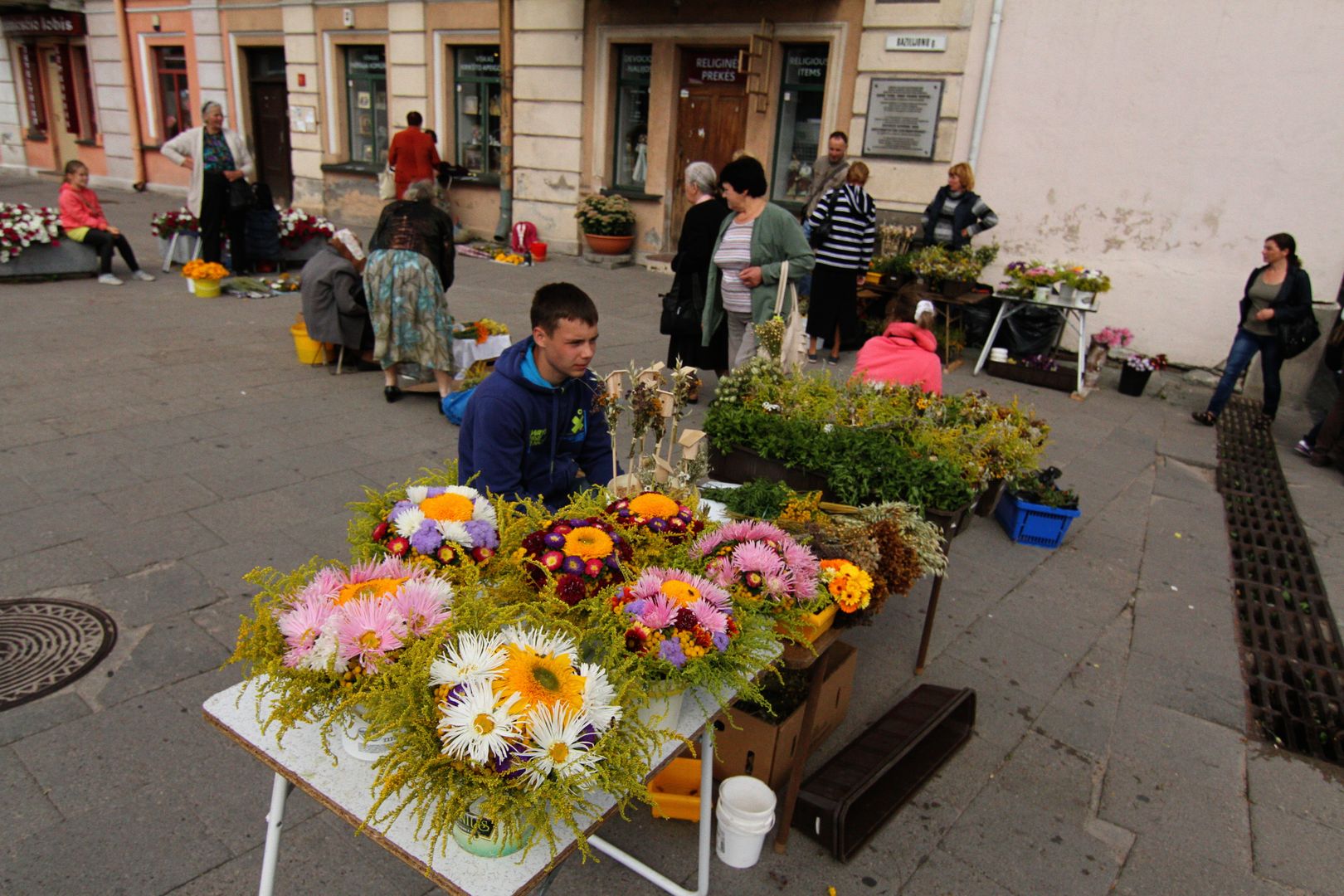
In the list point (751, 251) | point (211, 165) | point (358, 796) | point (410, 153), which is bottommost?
point (358, 796)

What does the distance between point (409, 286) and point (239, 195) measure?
16.2ft

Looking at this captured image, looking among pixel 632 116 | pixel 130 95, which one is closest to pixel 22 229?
pixel 632 116

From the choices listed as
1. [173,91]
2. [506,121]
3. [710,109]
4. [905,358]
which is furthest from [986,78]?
[173,91]

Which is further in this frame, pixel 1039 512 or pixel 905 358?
pixel 1039 512

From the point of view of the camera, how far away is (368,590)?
1800mm

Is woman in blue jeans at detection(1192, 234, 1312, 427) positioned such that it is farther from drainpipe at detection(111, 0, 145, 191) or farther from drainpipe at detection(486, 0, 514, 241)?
drainpipe at detection(111, 0, 145, 191)

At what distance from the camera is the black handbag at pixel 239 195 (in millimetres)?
9773

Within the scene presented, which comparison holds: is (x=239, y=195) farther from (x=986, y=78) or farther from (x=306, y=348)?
(x=986, y=78)

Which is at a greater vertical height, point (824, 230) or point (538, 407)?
point (824, 230)

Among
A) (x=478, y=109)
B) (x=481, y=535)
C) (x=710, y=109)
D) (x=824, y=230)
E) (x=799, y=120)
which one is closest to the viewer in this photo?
(x=481, y=535)

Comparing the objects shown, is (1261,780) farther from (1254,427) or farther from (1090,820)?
(1254,427)

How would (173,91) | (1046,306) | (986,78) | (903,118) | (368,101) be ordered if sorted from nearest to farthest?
(1046,306) < (986,78) < (903,118) < (368,101) < (173,91)

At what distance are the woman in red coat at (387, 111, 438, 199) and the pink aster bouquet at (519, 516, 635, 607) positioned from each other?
432 inches

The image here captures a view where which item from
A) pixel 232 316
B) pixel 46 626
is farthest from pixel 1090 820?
pixel 232 316
